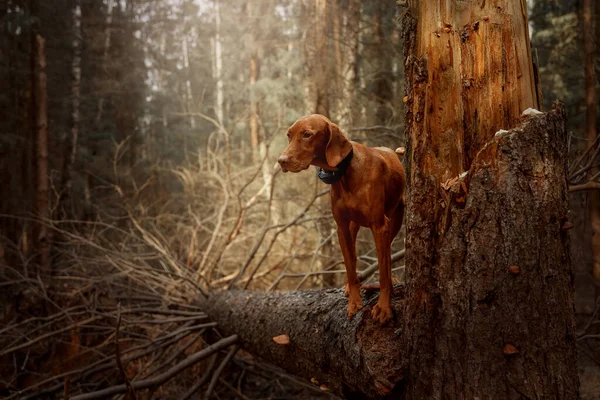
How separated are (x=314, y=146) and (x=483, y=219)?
66 cm

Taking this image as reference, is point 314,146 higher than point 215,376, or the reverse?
point 314,146

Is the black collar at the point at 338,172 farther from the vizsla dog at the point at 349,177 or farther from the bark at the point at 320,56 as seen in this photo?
the bark at the point at 320,56

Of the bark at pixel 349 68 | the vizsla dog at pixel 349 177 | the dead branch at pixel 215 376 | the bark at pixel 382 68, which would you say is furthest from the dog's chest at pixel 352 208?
the bark at pixel 382 68

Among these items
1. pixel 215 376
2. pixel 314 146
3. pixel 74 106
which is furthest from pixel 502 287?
pixel 74 106

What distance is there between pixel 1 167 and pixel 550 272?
11157 millimetres

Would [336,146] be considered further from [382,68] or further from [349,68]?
[382,68]

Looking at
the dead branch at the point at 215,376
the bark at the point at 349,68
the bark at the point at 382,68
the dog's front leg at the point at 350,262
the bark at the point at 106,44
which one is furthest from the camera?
the bark at the point at 106,44

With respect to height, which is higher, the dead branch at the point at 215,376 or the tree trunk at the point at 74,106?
the tree trunk at the point at 74,106

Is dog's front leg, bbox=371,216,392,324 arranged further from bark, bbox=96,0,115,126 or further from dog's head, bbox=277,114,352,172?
bark, bbox=96,0,115,126

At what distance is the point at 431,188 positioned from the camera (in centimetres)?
147

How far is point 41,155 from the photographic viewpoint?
24.7ft

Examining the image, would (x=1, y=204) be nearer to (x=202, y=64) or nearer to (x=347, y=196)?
(x=347, y=196)

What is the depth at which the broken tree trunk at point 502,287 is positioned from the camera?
1.28 m

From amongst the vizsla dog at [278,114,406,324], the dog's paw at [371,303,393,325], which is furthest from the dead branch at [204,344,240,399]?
the vizsla dog at [278,114,406,324]
